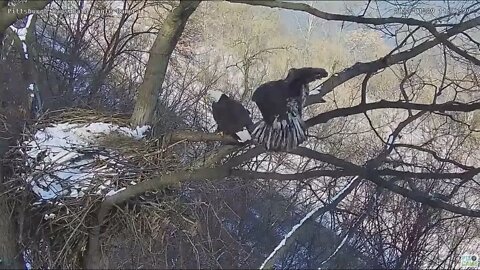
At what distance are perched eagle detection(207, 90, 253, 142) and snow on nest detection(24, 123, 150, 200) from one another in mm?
239

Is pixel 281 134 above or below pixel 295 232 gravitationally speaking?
above

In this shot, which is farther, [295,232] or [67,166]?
[295,232]

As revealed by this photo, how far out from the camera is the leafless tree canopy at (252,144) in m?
1.27

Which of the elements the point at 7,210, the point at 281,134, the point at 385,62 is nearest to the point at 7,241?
the point at 7,210

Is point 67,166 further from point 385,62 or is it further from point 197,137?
point 385,62

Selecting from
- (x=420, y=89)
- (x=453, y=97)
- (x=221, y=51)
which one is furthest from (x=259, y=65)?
(x=453, y=97)

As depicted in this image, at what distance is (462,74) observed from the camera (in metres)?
1.65

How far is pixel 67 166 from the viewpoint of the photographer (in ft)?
4.17

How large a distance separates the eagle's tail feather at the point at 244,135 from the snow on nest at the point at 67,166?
31 centimetres

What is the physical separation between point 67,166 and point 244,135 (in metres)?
0.42

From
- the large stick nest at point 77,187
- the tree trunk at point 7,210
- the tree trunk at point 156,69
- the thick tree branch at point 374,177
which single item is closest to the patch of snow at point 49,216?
the large stick nest at point 77,187

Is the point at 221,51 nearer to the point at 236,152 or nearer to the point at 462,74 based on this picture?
the point at 462,74

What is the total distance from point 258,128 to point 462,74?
841mm

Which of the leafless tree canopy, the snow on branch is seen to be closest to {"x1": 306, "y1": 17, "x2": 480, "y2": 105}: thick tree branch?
the leafless tree canopy
